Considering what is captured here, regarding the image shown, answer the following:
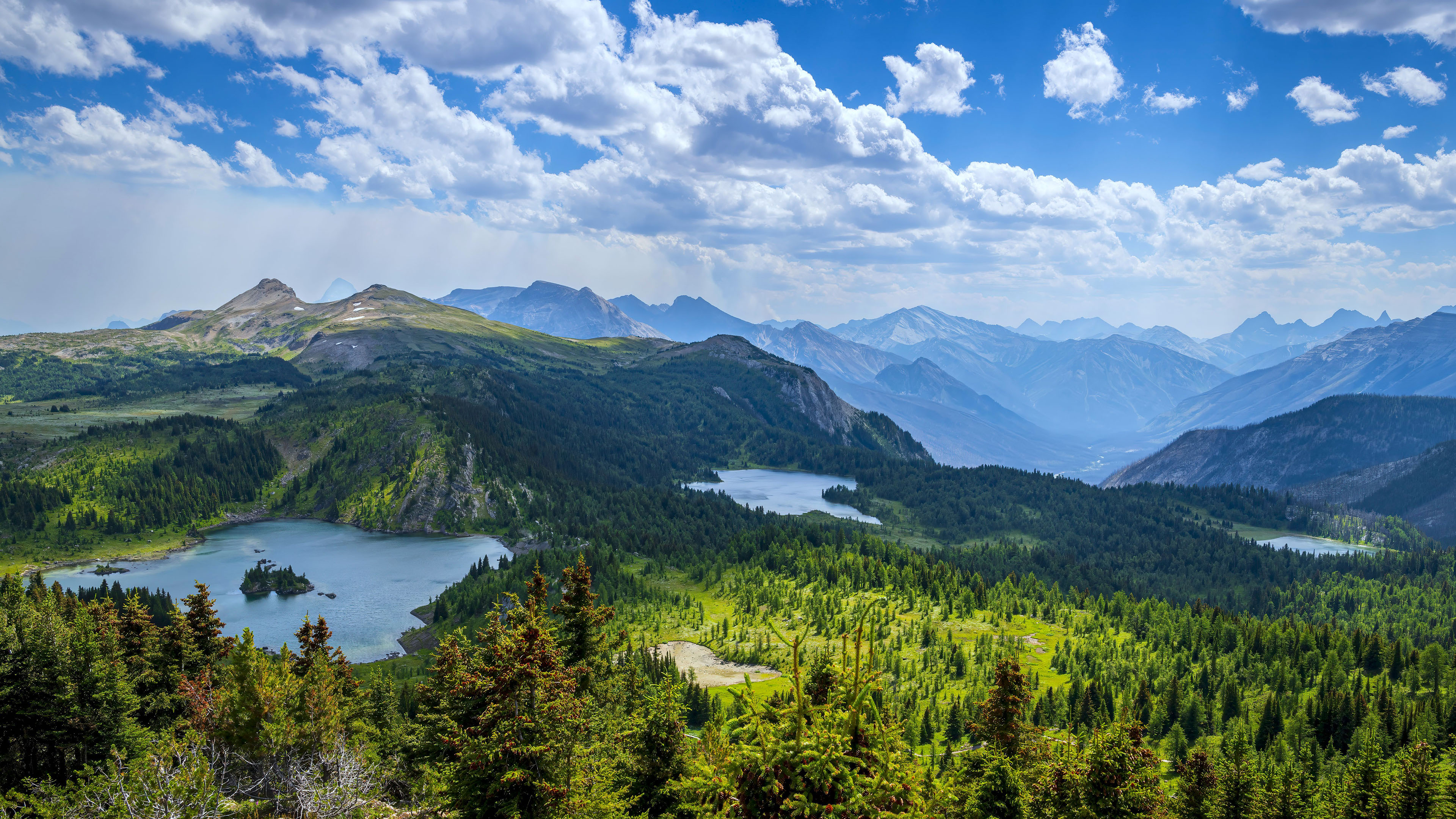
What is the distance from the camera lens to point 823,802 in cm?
1412

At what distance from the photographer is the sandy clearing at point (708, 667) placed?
103 meters

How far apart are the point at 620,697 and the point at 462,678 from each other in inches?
845

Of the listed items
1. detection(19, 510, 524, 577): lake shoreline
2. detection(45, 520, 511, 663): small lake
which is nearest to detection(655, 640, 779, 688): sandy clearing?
detection(45, 520, 511, 663): small lake

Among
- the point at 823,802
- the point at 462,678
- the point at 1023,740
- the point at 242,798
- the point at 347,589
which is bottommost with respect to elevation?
the point at 347,589

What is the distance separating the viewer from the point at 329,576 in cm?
15838

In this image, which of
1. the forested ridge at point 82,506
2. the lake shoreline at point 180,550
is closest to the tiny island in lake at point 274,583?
the lake shoreline at point 180,550

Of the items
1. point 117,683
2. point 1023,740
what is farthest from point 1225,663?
point 117,683

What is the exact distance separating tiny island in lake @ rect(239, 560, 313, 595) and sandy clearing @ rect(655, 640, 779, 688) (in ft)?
262

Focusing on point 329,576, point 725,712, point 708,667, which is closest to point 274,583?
point 329,576

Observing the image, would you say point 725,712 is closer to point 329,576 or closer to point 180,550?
point 329,576

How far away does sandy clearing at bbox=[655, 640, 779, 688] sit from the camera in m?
103

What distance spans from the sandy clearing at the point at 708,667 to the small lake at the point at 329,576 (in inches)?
1803

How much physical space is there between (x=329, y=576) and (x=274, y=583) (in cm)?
1132

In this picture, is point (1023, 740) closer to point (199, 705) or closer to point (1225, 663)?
point (199, 705)
